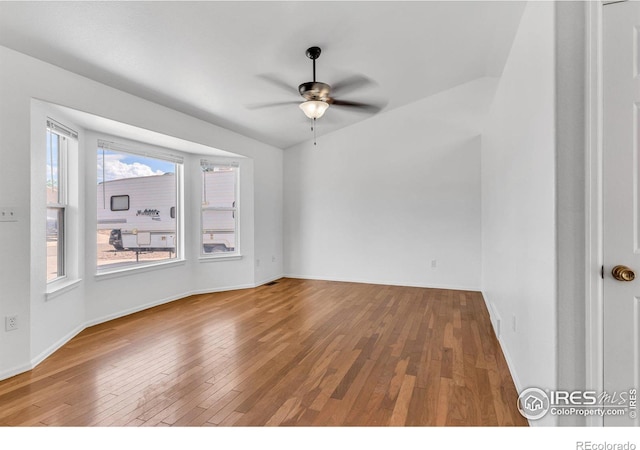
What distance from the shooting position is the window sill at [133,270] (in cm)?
Result: 362

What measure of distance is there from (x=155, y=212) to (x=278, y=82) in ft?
8.37

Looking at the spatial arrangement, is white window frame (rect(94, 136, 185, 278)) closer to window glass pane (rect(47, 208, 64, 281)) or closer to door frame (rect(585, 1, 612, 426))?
window glass pane (rect(47, 208, 64, 281))

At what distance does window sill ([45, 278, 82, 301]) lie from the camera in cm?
278

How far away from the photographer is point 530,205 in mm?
1873

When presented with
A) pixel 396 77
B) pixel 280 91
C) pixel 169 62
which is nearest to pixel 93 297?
pixel 169 62

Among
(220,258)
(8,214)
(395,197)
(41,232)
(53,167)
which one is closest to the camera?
(8,214)

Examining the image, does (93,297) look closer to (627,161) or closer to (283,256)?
(283,256)

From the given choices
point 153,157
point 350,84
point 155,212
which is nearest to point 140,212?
point 155,212

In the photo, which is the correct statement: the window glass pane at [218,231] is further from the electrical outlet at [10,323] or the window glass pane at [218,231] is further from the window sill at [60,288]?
the electrical outlet at [10,323]

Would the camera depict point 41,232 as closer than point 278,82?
Yes

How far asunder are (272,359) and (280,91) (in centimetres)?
297

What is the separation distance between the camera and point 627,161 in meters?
1.36
